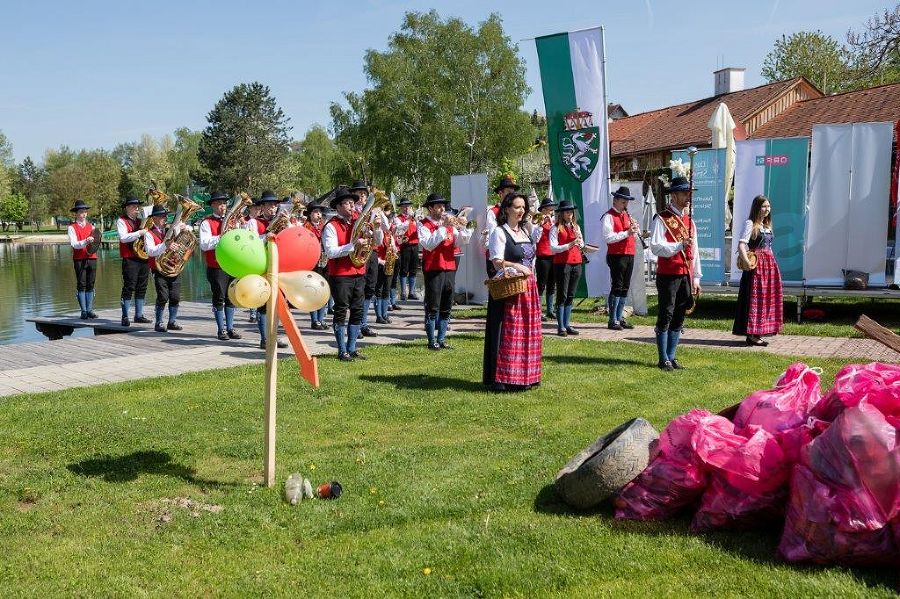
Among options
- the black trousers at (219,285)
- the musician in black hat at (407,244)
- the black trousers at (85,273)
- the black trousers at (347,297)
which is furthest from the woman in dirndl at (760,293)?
the black trousers at (85,273)

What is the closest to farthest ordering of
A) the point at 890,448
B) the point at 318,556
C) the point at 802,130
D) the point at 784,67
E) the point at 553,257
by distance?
1. the point at 890,448
2. the point at 318,556
3. the point at 553,257
4. the point at 802,130
5. the point at 784,67

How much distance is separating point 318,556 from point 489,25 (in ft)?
148

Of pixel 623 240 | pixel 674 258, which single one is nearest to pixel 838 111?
pixel 623 240

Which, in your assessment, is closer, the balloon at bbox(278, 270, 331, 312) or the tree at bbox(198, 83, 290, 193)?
the balloon at bbox(278, 270, 331, 312)

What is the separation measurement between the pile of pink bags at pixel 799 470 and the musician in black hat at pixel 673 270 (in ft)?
12.7

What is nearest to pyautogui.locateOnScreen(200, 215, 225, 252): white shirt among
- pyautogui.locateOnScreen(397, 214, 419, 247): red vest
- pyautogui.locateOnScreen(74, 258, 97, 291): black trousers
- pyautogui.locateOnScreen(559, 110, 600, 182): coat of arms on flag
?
pyautogui.locateOnScreen(74, 258, 97, 291): black trousers

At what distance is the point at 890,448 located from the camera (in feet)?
11.1

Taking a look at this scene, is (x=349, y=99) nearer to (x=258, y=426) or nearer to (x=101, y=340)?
(x=101, y=340)

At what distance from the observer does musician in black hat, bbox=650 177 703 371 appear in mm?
8328

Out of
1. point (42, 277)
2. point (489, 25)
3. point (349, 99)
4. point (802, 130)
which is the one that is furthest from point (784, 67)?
point (42, 277)

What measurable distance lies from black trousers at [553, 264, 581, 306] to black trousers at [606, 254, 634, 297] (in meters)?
0.52

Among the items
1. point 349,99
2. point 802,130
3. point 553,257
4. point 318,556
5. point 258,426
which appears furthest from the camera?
point 349,99

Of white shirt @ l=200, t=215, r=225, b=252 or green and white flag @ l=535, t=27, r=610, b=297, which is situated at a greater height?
green and white flag @ l=535, t=27, r=610, b=297

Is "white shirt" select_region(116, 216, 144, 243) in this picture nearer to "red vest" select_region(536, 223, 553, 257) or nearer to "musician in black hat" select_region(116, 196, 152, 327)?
"musician in black hat" select_region(116, 196, 152, 327)
